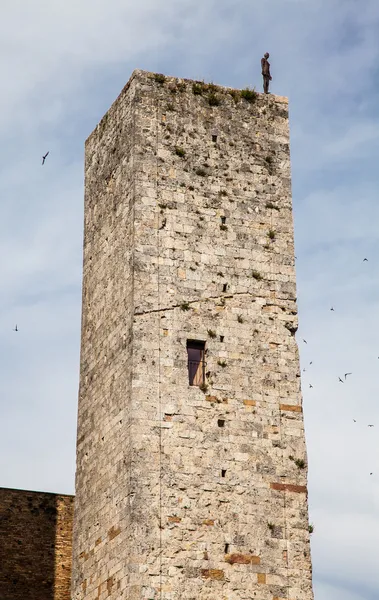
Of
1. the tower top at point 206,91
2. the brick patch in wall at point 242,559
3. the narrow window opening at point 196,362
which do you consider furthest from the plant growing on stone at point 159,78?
the brick patch in wall at point 242,559

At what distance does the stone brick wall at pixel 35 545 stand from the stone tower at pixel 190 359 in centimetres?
356

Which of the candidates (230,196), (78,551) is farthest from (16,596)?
(230,196)

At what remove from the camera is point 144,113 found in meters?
26.4

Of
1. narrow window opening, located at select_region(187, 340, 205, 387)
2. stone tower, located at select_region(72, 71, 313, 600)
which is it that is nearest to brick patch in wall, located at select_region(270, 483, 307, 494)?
stone tower, located at select_region(72, 71, 313, 600)

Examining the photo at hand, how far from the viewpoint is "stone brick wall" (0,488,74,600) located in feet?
96.1

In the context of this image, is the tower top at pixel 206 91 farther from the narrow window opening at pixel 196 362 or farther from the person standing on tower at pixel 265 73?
the narrow window opening at pixel 196 362

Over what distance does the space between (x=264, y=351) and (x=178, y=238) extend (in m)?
2.46

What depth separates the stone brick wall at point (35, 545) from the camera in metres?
29.3

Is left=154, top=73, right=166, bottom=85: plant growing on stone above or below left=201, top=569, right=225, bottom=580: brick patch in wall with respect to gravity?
above

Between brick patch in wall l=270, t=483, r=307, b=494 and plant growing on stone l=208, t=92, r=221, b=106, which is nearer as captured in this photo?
brick patch in wall l=270, t=483, r=307, b=494

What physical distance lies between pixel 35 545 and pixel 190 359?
682cm

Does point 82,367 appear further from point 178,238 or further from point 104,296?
point 178,238

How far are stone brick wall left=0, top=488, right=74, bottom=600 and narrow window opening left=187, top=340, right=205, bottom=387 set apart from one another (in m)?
6.42

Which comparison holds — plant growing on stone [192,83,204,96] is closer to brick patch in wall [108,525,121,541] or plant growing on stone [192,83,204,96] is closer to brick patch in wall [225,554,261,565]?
brick patch in wall [108,525,121,541]
